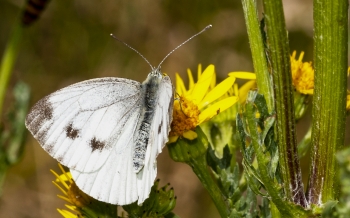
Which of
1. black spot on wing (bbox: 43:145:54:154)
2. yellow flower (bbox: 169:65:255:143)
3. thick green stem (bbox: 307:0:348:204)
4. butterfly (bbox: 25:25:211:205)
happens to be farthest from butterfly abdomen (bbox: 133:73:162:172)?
thick green stem (bbox: 307:0:348:204)

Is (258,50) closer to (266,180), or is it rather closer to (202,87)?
(266,180)

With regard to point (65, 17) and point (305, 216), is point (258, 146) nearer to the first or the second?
point (305, 216)

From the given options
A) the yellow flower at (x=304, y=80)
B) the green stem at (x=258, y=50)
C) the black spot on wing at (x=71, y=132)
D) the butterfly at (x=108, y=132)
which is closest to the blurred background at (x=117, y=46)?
the yellow flower at (x=304, y=80)

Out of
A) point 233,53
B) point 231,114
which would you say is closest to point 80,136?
point 231,114

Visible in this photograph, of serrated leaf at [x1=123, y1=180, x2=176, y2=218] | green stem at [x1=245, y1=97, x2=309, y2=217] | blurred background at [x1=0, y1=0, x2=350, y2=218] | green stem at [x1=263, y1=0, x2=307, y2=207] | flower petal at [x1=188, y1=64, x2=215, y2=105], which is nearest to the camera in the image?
green stem at [x1=263, y1=0, x2=307, y2=207]

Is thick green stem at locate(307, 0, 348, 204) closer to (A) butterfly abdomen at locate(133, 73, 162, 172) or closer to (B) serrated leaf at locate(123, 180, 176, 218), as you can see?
(B) serrated leaf at locate(123, 180, 176, 218)

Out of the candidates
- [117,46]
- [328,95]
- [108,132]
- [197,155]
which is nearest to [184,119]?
[197,155]
